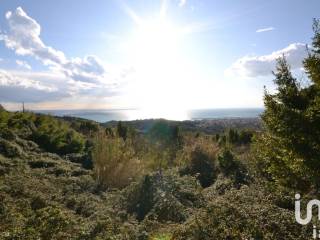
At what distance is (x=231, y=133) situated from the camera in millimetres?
36781

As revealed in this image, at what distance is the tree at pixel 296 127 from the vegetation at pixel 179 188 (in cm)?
2

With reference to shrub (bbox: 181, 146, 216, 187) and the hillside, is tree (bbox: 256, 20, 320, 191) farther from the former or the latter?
shrub (bbox: 181, 146, 216, 187)

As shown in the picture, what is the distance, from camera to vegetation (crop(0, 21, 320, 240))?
336 inches

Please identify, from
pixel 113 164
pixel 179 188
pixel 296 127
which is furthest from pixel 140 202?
pixel 296 127

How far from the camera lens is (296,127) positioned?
29.1ft

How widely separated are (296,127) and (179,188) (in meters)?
6.40

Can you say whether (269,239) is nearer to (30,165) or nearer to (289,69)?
(289,69)

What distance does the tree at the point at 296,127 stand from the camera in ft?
28.3

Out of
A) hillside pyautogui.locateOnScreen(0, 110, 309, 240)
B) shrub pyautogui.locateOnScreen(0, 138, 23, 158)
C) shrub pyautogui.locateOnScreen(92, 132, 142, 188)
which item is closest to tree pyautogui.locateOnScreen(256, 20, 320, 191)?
hillside pyautogui.locateOnScreen(0, 110, 309, 240)

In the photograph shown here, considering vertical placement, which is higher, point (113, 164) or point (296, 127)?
point (296, 127)

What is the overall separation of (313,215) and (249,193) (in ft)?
10.7

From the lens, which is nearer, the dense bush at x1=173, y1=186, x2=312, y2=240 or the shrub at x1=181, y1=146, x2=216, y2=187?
the dense bush at x1=173, y1=186, x2=312, y2=240

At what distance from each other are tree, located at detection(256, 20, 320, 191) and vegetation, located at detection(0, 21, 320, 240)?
24 mm

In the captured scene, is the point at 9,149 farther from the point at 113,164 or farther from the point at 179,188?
the point at 179,188
